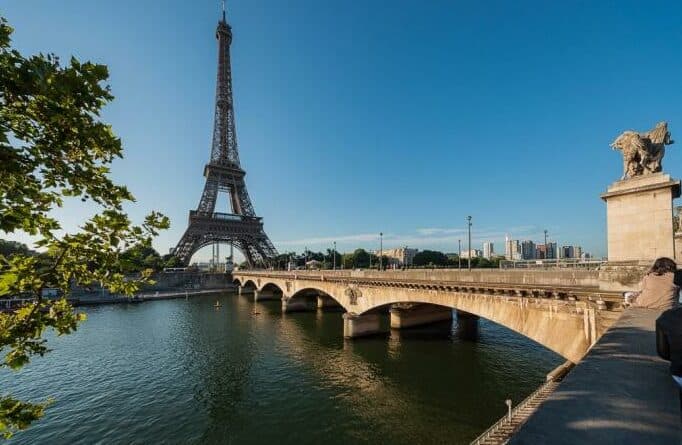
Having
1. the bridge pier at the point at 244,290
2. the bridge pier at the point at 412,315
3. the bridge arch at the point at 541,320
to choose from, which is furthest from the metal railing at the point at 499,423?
the bridge pier at the point at 244,290

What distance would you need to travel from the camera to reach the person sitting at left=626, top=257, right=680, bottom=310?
651 cm

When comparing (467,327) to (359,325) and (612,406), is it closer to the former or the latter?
(359,325)

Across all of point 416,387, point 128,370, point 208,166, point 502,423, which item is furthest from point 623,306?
point 208,166

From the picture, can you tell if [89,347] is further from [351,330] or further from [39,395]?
[351,330]

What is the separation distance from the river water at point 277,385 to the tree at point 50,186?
1295 cm

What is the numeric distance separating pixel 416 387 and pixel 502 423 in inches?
311

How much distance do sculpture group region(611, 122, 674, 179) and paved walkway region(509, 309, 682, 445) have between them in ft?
32.1

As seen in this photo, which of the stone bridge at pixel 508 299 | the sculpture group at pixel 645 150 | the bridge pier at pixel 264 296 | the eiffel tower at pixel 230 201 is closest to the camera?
the sculpture group at pixel 645 150

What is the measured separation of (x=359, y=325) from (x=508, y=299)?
18059 mm

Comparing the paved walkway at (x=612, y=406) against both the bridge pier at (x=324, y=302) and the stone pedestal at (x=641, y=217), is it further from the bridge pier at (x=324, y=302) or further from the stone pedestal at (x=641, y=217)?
the bridge pier at (x=324, y=302)

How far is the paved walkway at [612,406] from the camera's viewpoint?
85.6 inches

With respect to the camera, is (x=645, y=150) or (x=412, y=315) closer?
A: (x=645, y=150)

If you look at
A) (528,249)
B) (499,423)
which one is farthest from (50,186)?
(528,249)

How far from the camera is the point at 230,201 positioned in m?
98.6
